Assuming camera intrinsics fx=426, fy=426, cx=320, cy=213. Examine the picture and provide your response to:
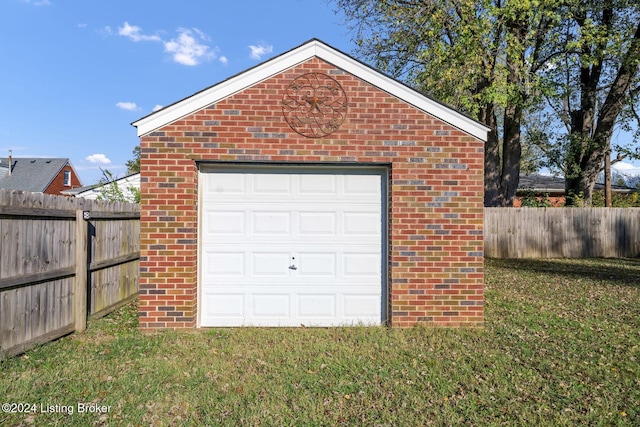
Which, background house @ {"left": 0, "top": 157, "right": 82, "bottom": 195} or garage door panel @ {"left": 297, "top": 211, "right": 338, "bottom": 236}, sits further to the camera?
background house @ {"left": 0, "top": 157, "right": 82, "bottom": 195}

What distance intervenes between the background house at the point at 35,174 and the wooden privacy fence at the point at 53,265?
31933 millimetres

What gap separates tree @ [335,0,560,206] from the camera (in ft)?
44.0

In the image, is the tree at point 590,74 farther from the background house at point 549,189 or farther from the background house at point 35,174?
the background house at point 35,174

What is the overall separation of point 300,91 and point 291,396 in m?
4.09

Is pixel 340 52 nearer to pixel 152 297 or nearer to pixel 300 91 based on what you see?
pixel 300 91

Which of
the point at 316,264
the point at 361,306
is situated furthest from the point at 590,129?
the point at 316,264

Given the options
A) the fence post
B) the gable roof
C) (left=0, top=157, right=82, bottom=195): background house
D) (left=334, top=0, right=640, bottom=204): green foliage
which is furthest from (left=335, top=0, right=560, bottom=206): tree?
(left=0, top=157, right=82, bottom=195): background house

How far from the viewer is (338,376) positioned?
4.46 m

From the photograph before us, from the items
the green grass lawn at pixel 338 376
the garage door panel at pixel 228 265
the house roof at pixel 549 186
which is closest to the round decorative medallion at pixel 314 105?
the garage door panel at pixel 228 265

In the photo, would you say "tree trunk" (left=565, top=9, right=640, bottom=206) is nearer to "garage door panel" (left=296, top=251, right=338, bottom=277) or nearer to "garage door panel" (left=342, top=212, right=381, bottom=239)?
"garage door panel" (left=342, top=212, right=381, bottom=239)

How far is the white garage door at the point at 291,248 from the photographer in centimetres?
634

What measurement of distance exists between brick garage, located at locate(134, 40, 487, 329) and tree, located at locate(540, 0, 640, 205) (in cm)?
1086

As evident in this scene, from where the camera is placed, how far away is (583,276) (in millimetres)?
11398

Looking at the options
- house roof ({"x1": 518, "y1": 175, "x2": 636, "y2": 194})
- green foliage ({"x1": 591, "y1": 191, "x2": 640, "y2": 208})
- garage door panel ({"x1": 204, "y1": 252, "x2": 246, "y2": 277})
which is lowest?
garage door panel ({"x1": 204, "y1": 252, "x2": 246, "y2": 277})
